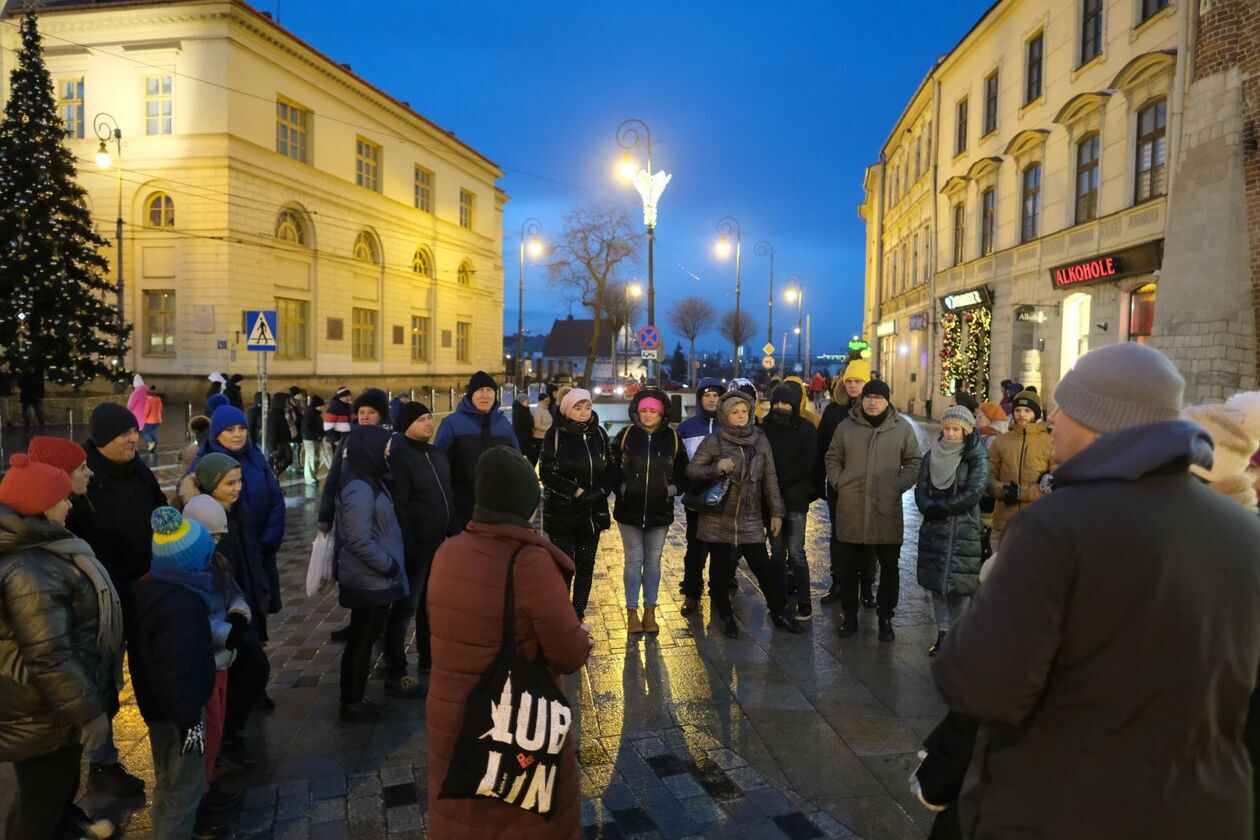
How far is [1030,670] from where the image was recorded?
1654 millimetres

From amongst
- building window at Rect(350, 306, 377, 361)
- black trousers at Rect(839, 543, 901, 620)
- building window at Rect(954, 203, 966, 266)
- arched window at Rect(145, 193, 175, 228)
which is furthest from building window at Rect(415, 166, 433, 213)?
black trousers at Rect(839, 543, 901, 620)

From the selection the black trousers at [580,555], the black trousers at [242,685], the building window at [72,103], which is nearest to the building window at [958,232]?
the black trousers at [580,555]

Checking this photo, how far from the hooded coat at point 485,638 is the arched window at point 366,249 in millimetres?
38090

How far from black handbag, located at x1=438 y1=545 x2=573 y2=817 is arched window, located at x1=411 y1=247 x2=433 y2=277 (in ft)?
140

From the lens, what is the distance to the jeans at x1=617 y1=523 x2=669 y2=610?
249 inches

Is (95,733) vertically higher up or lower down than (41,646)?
lower down

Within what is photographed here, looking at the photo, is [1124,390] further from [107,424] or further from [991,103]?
[991,103]

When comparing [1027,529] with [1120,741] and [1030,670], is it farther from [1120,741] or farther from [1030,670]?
[1120,741]

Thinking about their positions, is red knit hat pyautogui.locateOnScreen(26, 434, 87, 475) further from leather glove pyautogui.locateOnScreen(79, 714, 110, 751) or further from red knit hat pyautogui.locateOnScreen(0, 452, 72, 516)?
leather glove pyautogui.locateOnScreen(79, 714, 110, 751)

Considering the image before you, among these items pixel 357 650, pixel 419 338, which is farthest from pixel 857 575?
pixel 419 338

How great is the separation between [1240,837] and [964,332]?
26305 millimetres

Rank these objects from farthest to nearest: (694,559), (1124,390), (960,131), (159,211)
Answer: (159,211) → (960,131) → (694,559) → (1124,390)

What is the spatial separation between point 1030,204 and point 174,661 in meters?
24.3

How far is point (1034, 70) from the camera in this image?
868 inches
